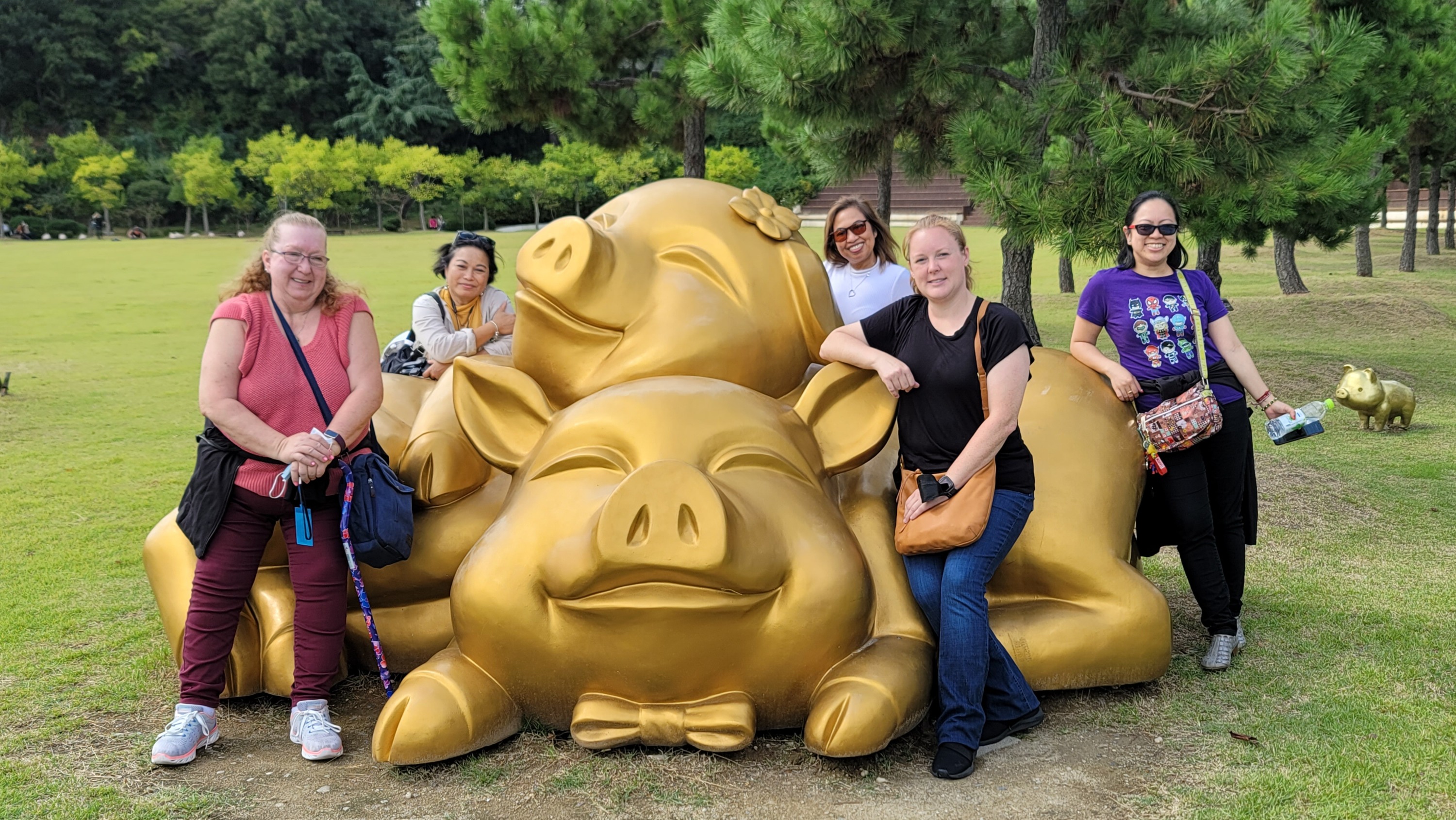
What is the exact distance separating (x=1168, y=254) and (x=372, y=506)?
98.1 inches

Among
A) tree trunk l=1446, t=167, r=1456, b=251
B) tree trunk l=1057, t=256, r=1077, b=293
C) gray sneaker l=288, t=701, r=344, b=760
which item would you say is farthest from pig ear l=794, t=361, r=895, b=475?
tree trunk l=1446, t=167, r=1456, b=251

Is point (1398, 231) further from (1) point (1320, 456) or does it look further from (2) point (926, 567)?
(2) point (926, 567)

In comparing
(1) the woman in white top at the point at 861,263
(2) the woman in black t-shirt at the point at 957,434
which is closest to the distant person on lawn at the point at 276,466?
(2) the woman in black t-shirt at the point at 957,434

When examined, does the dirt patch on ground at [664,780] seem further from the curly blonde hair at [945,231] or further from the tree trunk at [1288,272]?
the tree trunk at [1288,272]

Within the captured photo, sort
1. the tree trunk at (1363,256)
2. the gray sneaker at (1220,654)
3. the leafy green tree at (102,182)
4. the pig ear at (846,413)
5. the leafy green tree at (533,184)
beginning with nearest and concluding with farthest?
the pig ear at (846,413) → the gray sneaker at (1220,654) → the tree trunk at (1363,256) → the leafy green tree at (102,182) → the leafy green tree at (533,184)

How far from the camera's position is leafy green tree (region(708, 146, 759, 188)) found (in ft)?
125

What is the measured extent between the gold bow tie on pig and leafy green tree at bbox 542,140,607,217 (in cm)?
3862

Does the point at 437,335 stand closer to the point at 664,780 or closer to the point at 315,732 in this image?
the point at 315,732

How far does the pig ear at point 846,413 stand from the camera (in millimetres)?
3111

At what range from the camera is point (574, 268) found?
311 centimetres

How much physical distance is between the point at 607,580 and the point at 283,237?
1321mm

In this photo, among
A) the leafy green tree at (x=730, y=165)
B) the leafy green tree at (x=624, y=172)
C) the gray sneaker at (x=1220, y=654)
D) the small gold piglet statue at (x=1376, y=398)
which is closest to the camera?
the gray sneaker at (x=1220, y=654)

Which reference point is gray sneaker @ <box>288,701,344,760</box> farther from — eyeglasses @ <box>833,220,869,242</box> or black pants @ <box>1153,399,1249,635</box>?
black pants @ <box>1153,399,1249,635</box>

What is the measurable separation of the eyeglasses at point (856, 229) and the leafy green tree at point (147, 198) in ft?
147
